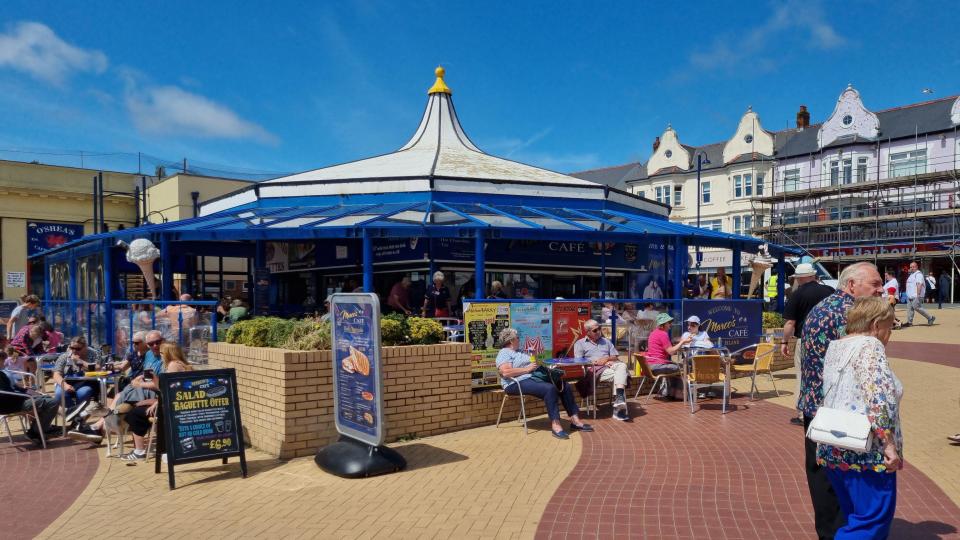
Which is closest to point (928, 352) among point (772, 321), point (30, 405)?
point (772, 321)

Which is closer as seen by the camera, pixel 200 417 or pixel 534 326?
pixel 200 417

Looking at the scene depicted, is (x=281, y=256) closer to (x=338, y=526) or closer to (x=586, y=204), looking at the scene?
(x=586, y=204)

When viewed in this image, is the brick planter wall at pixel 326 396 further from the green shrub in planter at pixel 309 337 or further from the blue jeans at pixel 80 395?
the blue jeans at pixel 80 395

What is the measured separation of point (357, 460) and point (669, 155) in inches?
1915

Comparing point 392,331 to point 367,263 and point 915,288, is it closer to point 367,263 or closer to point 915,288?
point 367,263

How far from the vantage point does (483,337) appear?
Answer: 8180 millimetres

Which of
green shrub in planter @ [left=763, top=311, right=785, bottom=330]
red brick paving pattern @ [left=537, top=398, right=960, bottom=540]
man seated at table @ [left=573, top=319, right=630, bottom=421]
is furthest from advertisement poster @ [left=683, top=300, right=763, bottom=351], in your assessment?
red brick paving pattern @ [left=537, top=398, right=960, bottom=540]

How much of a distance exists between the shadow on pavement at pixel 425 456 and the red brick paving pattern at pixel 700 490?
1287mm

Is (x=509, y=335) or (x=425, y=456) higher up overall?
(x=509, y=335)

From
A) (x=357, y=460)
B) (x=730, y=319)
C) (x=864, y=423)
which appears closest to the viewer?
(x=864, y=423)

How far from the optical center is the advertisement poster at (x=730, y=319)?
1011 cm

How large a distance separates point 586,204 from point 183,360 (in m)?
10.9

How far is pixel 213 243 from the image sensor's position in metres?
16.6

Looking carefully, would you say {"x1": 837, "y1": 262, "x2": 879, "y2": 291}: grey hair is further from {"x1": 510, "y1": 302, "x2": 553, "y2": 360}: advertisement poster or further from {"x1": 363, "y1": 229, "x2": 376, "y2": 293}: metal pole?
{"x1": 363, "y1": 229, "x2": 376, "y2": 293}: metal pole
